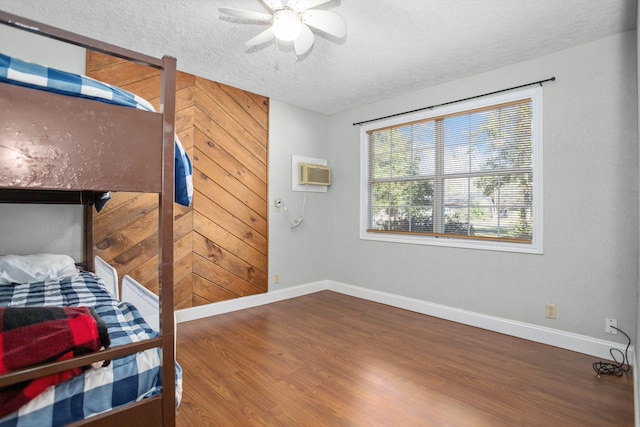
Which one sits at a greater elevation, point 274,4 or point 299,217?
point 274,4

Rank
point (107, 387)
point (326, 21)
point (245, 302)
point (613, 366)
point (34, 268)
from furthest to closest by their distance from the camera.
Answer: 1. point (245, 302)
2. point (613, 366)
3. point (34, 268)
4. point (326, 21)
5. point (107, 387)

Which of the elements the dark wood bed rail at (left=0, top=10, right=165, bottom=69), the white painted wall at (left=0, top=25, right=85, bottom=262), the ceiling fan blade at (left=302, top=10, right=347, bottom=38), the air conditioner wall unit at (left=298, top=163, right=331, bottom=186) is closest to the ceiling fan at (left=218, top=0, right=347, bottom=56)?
the ceiling fan blade at (left=302, top=10, right=347, bottom=38)

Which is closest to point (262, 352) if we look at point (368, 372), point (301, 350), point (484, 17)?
point (301, 350)

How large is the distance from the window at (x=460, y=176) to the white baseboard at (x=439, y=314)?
649 mm

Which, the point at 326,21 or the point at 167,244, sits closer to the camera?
the point at 167,244

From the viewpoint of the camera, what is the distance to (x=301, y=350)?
8.41ft

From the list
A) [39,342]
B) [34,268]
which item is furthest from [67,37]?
[34,268]

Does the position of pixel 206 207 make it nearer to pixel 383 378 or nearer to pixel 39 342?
pixel 383 378

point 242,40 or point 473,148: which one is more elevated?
point 242,40

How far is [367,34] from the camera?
247cm

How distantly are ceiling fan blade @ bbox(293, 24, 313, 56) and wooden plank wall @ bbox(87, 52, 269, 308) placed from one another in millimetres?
1434

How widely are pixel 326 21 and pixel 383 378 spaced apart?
2285 millimetres

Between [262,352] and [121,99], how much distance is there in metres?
2.03

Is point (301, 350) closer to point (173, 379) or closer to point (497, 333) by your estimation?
point (173, 379)
